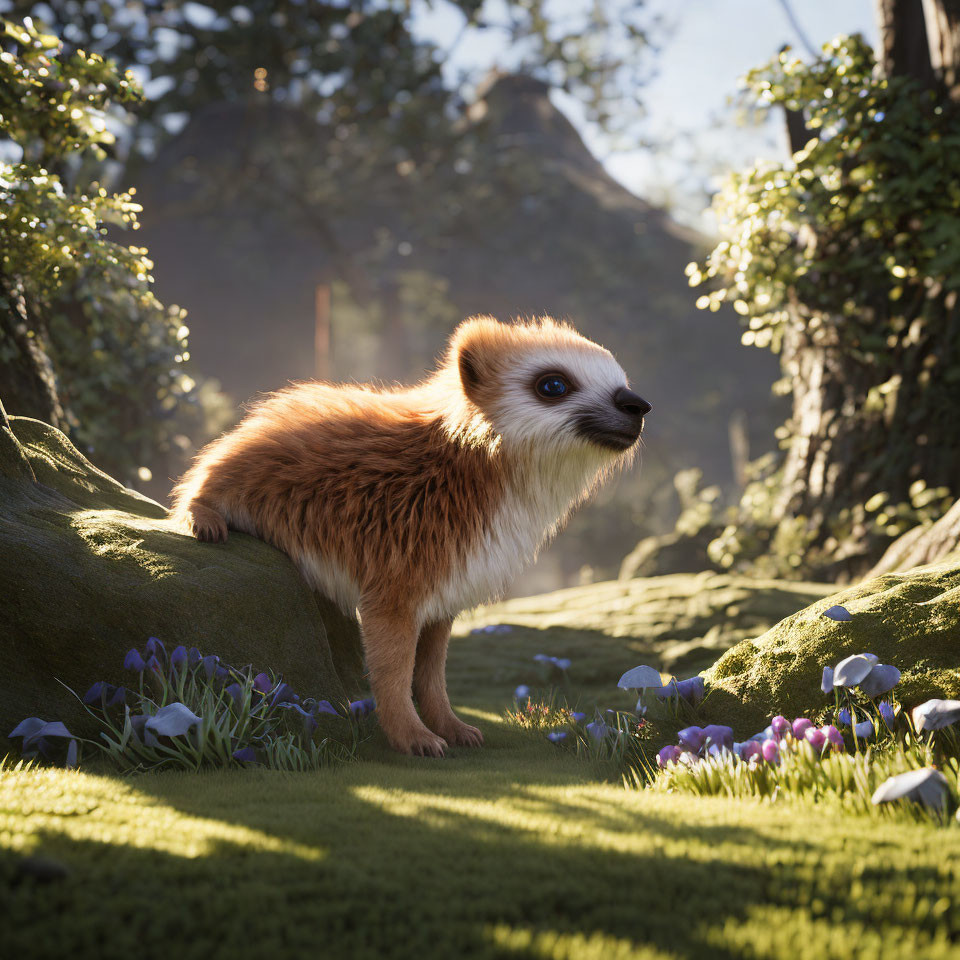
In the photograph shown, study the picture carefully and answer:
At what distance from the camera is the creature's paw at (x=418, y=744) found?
3936 mm

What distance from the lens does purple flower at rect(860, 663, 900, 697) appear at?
342cm

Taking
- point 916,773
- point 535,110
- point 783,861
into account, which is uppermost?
point 535,110

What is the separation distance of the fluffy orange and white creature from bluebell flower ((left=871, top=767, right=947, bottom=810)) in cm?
194

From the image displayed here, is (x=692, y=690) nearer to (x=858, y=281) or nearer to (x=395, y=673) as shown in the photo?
(x=395, y=673)

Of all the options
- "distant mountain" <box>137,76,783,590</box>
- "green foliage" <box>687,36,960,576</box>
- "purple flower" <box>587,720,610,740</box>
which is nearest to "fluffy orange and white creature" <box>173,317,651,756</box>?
"purple flower" <box>587,720,610,740</box>

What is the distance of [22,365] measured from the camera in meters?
5.76

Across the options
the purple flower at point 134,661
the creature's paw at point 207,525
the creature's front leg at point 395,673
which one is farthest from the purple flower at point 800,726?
the creature's paw at point 207,525

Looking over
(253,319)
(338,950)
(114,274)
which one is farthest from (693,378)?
(338,950)

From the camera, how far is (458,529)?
4.25 meters

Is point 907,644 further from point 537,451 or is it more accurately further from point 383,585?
point 383,585

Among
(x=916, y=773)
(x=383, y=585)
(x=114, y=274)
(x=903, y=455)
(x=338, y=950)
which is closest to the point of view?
(x=338, y=950)

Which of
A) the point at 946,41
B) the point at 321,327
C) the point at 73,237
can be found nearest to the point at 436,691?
the point at 73,237

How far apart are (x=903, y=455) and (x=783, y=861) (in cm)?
670

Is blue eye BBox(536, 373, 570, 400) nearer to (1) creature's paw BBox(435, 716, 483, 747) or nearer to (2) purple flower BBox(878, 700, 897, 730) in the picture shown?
(1) creature's paw BBox(435, 716, 483, 747)
